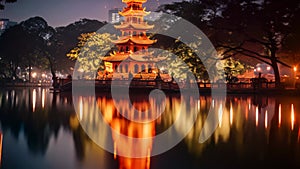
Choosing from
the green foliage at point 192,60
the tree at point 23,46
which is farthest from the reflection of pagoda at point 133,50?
the tree at point 23,46

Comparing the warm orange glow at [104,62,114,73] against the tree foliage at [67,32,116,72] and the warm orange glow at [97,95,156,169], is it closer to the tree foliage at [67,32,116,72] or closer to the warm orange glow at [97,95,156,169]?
the tree foliage at [67,32,116,72]

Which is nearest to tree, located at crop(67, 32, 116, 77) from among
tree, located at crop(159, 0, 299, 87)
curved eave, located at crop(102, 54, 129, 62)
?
curved eave, located at crop(102, 54, 129, 62)

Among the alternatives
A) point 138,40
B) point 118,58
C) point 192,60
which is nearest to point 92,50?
point 118,58

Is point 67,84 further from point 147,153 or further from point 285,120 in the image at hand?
point 147,153

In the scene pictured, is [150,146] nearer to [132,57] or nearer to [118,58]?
[132,57]

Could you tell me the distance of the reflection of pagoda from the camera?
187ft

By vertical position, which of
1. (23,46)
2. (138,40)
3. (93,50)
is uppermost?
(23,46)

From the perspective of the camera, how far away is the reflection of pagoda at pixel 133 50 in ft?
187

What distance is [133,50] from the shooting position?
5778 cm

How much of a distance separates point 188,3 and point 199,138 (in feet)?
127

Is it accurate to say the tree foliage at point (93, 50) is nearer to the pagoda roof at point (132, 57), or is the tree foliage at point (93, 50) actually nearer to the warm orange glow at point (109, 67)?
the warm orange glow at point (109, 67)

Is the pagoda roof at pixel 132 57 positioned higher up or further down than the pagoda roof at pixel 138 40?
further down

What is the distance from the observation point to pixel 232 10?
39.8 metres

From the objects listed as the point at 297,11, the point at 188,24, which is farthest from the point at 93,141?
the point at 188,24
